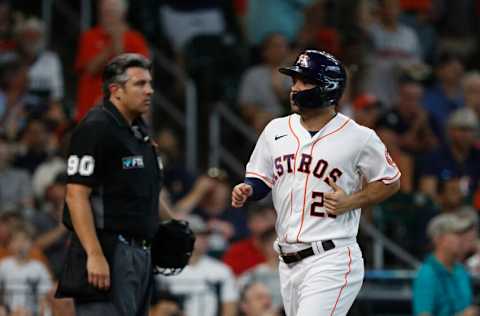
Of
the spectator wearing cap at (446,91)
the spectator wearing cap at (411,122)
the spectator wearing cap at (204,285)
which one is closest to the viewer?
the spectator wearing cap at (204,285)

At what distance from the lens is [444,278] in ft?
33.9

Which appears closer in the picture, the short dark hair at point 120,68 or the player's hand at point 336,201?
the player's hand at point 336,201

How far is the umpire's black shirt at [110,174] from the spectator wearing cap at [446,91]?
7.73 metres

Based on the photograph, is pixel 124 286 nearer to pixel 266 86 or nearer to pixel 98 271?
pixel 98 271

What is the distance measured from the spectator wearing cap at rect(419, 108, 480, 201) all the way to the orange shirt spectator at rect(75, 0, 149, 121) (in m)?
3.07

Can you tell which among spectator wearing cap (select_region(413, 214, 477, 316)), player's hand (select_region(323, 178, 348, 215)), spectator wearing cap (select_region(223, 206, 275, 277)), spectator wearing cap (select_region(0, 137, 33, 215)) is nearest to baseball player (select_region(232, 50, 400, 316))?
player's hand (select_region(323, 178, 348, 215))

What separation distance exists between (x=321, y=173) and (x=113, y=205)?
126 cm

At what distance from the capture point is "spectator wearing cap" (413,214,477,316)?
10172 millimetres

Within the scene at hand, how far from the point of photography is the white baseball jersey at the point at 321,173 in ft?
23.5

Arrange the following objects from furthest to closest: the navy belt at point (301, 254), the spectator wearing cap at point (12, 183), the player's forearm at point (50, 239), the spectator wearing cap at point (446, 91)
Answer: the spectator wearing cap at point (446, 91) → the spectator wearing cap at point (12, 183) → the player's forearm at point (50, 239) → the navy belt at point (301, 254)

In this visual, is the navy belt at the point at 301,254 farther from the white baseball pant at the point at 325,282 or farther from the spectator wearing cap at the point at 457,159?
the spectator wearing cap at the point at 457,159

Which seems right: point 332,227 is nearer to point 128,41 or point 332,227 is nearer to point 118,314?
point 118,314

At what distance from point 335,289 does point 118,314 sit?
1303 millimetres

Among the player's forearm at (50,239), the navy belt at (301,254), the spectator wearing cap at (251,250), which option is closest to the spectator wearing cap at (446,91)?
the spectator wearing cap at (251,250)
